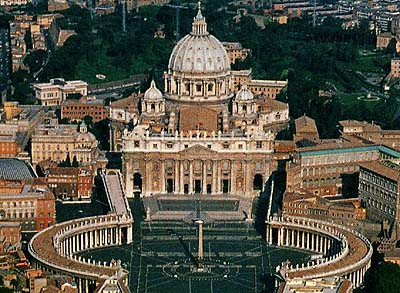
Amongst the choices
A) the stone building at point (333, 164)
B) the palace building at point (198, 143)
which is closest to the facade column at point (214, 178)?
the palace building at point (198, 143)

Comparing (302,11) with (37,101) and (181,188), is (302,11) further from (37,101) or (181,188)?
(181,188)

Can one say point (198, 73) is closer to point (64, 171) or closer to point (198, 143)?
point (198, 143)

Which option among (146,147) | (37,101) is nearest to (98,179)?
(146,147)

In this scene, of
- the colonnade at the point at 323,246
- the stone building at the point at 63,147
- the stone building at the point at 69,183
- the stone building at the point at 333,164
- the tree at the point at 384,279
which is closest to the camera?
the tree at the point at 384,279

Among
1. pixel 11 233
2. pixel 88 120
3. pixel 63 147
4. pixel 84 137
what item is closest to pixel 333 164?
pixel 84 137

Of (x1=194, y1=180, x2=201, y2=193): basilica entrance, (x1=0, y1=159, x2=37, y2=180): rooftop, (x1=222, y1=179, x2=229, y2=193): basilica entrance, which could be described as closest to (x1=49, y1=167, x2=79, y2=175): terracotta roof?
(x1=0, y1=159, x2=37, y2=180): rooftop

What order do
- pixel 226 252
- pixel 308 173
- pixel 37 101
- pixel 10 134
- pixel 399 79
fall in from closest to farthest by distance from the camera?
pixel 226 252 < pixel 308 173 < pixel 10 134 < pixel 37 101 < pixel 399 79

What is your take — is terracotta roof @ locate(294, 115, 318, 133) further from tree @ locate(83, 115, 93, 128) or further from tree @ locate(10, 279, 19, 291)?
tree @ locate(10, 279, 19, 291)

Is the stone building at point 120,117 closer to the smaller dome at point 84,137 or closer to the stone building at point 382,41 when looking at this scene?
the smaller dome at point 84,137
